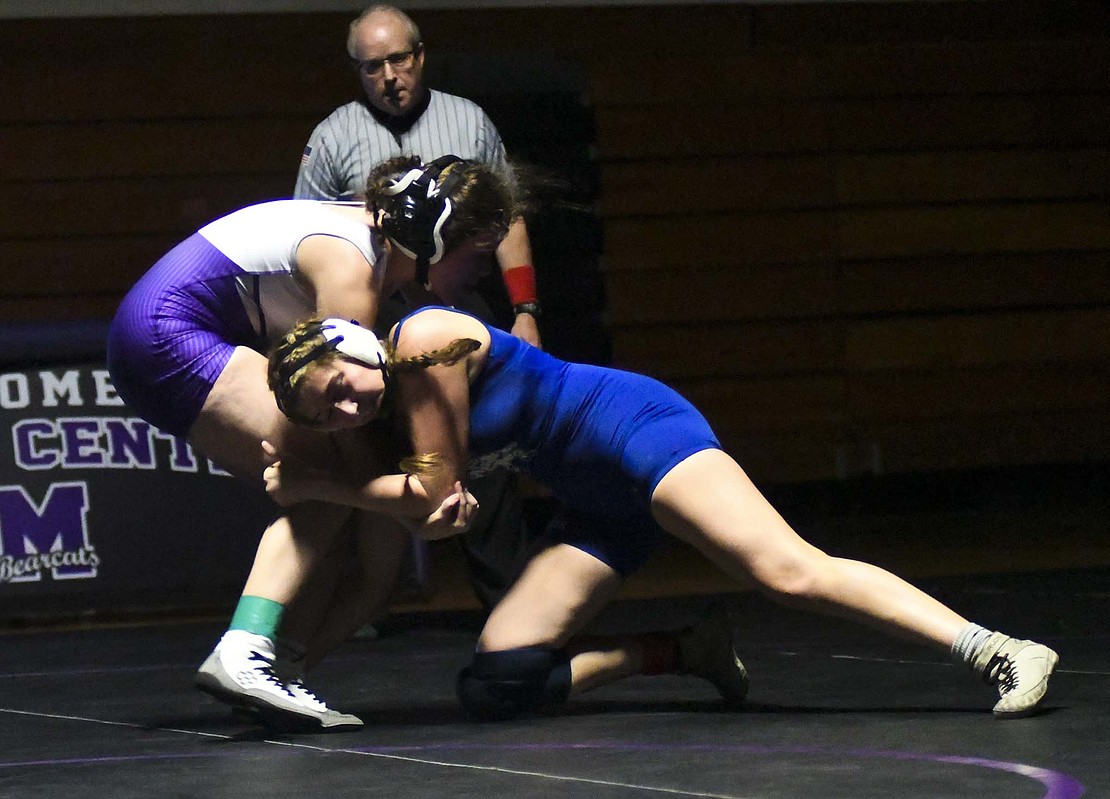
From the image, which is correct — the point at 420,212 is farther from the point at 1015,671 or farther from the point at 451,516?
the point at 1015,671

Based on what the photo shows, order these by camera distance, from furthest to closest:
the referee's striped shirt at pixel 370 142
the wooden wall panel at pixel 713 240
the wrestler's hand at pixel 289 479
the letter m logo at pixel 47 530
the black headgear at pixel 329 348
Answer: the wooden wall panel at pixel 713 240, the letter m logo at pixel 47 530, the referee's striped shirt at pixel 370 142, the wrestler's hand at pixel 289 479, the black headgear at pixel 329 348

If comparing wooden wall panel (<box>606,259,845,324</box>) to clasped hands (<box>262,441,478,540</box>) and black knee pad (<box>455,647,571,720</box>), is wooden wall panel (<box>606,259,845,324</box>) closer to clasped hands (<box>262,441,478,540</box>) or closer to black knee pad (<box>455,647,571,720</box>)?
black knee pad (<box>455,647,571,720</box>)

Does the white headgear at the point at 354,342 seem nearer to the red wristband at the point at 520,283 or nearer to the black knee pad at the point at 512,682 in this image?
the black knee pad at the point at 512,682

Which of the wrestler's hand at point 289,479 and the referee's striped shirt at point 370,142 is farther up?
the referee's striped shirt at point 370,142

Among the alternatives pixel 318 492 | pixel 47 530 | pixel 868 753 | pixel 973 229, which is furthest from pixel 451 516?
pixel 973 229

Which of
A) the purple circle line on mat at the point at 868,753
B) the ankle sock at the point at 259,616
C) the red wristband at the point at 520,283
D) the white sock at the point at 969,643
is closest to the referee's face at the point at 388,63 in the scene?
the red wristband at the point at 520,283

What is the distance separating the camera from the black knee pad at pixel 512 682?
281 cm

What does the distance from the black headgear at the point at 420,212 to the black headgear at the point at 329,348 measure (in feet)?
0.69

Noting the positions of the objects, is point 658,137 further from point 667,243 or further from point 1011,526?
point 1011,526

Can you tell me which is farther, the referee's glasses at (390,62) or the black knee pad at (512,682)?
the referee's glasses at (390,62)

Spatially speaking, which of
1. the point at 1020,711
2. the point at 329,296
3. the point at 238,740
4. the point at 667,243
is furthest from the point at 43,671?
the point at 667,243

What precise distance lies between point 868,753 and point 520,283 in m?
1.89

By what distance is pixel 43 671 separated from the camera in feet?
12.6

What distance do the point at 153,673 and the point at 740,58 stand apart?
409 cm
